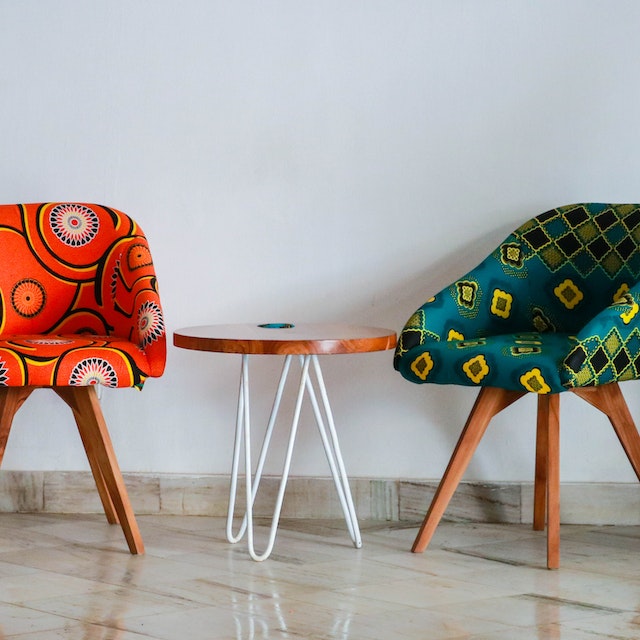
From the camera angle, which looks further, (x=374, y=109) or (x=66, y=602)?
(x=374, y=109)

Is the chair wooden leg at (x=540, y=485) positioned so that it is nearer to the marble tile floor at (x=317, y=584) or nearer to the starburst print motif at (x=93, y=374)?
the marble tile floor at (x=317, y=584)

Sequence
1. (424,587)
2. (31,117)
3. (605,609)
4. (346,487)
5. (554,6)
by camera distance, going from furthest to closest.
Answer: (31,117) < (554,6) < (346,487) < (424,587) < (605,609)

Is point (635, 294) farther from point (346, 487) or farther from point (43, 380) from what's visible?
point (43, 380)

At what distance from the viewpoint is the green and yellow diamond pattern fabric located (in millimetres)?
2312

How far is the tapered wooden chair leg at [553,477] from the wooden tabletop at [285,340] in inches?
15.5

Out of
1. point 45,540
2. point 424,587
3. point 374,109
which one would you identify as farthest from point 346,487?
point 374,109

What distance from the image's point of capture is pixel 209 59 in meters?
2.86

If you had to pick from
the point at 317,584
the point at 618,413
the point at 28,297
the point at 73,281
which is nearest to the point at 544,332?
the point at 618,413

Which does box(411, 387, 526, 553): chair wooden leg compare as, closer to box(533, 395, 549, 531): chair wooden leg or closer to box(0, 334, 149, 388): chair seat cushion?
box(533, 395, 549, 531): chair wooden leg

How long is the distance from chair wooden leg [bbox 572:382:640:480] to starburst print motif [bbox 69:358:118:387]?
3.52 feet

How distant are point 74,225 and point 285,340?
2.62ft

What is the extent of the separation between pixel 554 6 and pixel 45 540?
6.34ft

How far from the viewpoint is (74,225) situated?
269cm

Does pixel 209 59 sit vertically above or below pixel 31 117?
above
